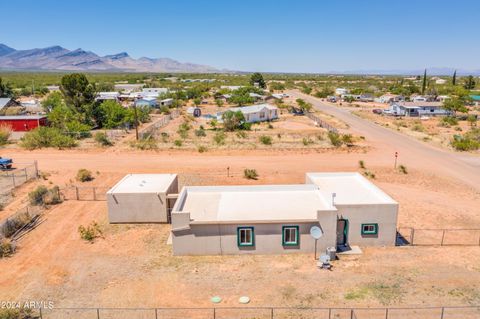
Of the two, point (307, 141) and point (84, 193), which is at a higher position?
point (307, 141)

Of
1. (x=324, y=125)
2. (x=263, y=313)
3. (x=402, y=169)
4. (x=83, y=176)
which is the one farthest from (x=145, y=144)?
(x=263, y=313)

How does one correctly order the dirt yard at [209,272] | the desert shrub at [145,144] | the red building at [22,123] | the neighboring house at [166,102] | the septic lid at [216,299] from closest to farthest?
1. the septic lid at [216,299]
2. the dirt yard at [209,272]
3. the desert shrub at [145,144]
4. the red building at [22,123]
5. the neighboring house at [166,102]

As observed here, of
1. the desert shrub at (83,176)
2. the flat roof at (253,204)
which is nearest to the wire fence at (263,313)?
the flat roof at (253,204)

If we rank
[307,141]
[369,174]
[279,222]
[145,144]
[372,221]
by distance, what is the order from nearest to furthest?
[279,222] < [372,221] < [369,174] < [145,144] < [307,141]

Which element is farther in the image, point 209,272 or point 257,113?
point 257,113

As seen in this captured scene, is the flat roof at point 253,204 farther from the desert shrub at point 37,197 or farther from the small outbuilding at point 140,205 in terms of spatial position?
the desert shrub at point 37,197

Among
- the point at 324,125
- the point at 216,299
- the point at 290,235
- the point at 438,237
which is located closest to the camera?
the point at 216,299

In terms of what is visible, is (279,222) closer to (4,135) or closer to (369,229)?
(369,229)
